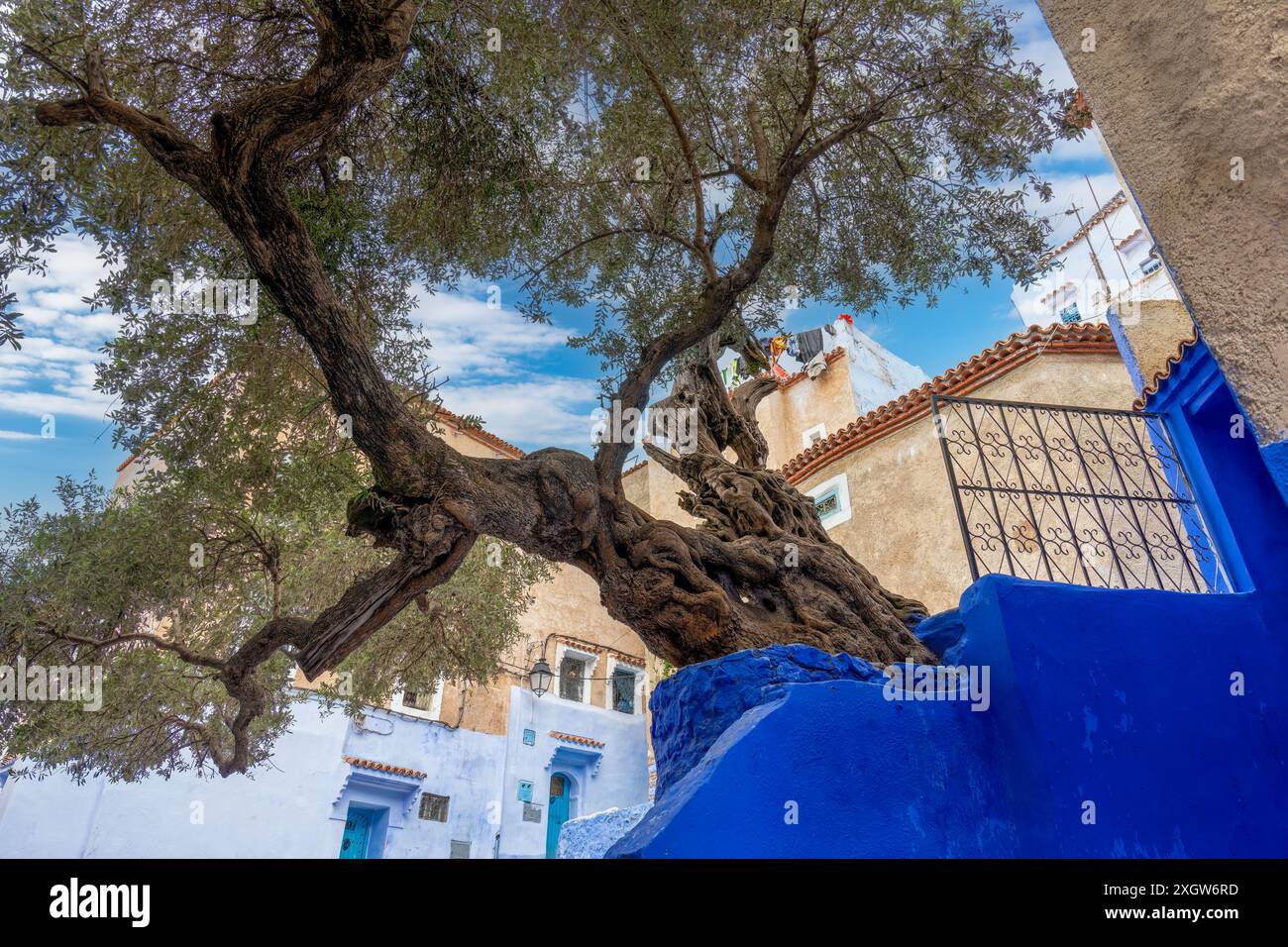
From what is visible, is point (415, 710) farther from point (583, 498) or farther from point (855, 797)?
point (855, 797)

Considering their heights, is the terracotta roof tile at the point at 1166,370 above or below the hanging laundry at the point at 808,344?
below

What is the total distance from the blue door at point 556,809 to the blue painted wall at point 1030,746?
1615cm

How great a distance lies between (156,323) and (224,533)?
2.00 m

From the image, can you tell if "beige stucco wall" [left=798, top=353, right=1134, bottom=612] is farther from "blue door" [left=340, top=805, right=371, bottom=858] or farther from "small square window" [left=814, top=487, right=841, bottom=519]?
"blue door" [left=340, top=805, right=371, bottom=858]

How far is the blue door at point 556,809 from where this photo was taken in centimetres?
1950

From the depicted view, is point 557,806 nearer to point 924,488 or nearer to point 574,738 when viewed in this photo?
point 574,738

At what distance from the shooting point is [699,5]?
710 centimetres

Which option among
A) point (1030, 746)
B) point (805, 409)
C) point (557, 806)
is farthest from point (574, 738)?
point (1030, 746)

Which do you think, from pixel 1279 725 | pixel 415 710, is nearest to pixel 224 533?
pixel 1279 725

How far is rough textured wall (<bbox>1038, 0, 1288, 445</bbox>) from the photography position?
105 inches

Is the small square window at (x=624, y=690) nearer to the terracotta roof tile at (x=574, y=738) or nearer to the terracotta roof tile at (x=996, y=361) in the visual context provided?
the terracotta roof tile at (x=574, y=738)

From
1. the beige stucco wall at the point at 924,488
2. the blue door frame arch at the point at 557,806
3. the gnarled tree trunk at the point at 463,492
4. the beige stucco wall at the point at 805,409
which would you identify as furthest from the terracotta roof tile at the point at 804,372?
the blue door frame arch at the point at 557,806

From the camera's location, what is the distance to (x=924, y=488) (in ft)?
42.5

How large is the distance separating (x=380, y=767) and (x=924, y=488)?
12.1 meters
